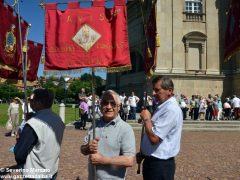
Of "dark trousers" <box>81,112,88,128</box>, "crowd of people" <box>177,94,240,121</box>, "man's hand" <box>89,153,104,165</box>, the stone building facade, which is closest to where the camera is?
"man's hand" <box>89,153,104,165</box>

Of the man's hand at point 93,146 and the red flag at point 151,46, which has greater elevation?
the red flag at point 151,46

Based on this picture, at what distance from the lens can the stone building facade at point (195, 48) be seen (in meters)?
32.7

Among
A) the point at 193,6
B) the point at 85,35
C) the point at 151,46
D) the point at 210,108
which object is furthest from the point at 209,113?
the point at 85,35

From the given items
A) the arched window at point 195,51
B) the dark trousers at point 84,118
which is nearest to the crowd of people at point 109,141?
the dark trousers at point 84,118

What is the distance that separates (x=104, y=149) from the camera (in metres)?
4.45

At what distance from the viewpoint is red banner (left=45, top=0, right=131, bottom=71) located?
6.00m

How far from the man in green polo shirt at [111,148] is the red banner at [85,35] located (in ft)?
→ 5.17

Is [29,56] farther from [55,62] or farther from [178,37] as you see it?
[178,37]

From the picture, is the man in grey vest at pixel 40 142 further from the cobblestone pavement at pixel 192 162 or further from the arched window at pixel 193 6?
the arched window at pixel 193 6

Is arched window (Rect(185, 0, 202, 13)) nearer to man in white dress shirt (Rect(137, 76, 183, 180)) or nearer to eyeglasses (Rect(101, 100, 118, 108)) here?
man in white dress shirt (Rect(137, 76, 183, 180))

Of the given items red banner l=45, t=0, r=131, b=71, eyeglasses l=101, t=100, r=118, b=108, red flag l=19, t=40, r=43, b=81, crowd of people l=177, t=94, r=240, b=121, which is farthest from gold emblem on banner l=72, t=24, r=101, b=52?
crowd of people l=177, t=94, r=240, b=121

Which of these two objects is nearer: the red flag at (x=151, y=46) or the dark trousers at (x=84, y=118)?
the red flag at (x=151, y=46)

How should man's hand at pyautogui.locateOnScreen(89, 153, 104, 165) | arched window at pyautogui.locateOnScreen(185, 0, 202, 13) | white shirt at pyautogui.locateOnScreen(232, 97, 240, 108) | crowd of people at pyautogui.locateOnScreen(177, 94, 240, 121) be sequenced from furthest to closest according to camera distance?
arched window at pyautogui.locateOnScreen(185, 0, 202, 13)
white shirt at pyautogui.locateOnScreen(232, 97, 240, 108)
crowd of people at pyautogui.locateOnScreen(177, 94, 240, 121)
man's hand at pyautogui.locateOnScreen(89, 153, 104, 165)

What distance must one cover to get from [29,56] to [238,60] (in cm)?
2662
